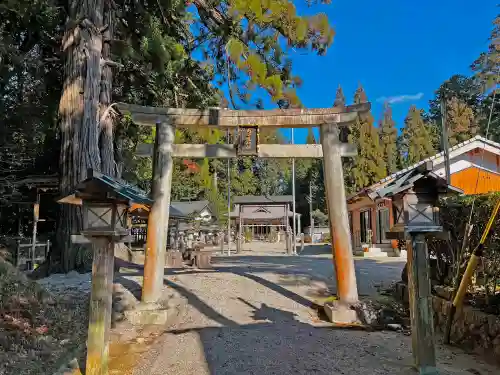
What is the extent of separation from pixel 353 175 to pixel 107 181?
27164mm

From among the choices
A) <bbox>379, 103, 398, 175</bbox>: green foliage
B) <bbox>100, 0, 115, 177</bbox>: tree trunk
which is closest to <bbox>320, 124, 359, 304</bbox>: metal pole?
<bbox>100, 0, 115, 177</bbox>: tree trunk

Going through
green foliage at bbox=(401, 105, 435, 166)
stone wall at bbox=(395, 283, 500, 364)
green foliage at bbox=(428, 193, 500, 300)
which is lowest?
stone wall at bbox=(395, 283, 500, 364)

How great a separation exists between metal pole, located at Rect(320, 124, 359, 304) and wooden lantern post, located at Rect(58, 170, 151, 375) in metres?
3.84

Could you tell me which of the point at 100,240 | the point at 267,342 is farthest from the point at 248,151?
the point at 100,240

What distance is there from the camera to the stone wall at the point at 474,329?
15.3ft

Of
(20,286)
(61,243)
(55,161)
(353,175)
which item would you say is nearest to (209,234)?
(353,175)

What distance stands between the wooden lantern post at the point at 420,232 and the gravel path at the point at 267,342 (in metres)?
0.33

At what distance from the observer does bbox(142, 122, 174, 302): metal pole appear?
21.6 ft

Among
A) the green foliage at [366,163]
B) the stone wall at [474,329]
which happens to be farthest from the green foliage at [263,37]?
the green foliage at [366,163]

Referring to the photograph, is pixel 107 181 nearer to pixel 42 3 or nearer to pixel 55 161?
pixel 42 3

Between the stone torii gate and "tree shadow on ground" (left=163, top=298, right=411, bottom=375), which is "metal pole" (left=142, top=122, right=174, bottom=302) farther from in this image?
"tree shadow on ground" (left=163, top=298, right=411, bottom=375)

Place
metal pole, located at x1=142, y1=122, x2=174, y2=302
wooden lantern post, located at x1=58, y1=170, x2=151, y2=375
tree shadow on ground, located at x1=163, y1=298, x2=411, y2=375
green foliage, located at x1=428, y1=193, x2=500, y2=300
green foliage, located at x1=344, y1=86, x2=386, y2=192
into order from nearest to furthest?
wooden lantern post, located at x1=58, y1=170, x2=151, y2=375
tree shadow on ground, located at x1=163, y1=298, x2=411, y2=375
green foliage, located at x1=428, y1=193, x2=500, y2=300
metal pole, located at x1=142, y1=122, x2=174, y2=302
green foliage, located at x1=344, y1=86, x2=386, y2=192

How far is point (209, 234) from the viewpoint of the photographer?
36750 millimetres

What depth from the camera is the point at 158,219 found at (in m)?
6.71
